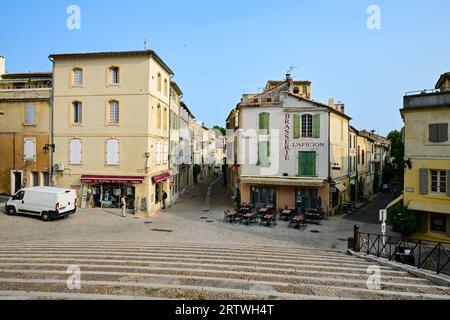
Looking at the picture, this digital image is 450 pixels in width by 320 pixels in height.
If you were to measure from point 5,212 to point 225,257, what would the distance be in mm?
16644

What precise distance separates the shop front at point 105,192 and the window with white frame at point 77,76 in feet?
22.9

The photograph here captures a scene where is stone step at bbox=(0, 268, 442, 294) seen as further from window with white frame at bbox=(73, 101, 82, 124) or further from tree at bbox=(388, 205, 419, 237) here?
window with white frame at bbox=(73, 101, 82, 124)

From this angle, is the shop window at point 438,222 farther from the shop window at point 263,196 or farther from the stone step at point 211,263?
the shop window at point 263,196

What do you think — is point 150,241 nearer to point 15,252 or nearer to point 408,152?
point 15,252

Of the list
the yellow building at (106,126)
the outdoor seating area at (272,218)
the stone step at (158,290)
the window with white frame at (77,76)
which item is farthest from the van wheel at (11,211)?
the stone step at (158,290)

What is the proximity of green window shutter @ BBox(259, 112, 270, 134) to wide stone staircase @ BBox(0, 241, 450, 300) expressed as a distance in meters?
14.1

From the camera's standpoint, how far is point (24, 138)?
24.9m

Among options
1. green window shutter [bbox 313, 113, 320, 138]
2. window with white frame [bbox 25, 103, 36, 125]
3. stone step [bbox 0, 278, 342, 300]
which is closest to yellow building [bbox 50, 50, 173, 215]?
window with white frame [bbox 25, 103, 36, 125]

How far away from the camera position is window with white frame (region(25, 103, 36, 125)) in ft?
80.8

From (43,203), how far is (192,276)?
14.6m

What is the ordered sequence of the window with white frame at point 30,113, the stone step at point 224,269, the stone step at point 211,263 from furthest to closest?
1. the window with white frame at point 30,113
2. the stone step at point 211,263
3. the stone step at point 224,269

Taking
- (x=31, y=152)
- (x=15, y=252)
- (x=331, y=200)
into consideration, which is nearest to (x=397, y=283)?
(x=15, y=252)

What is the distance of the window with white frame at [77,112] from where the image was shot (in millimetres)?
24109

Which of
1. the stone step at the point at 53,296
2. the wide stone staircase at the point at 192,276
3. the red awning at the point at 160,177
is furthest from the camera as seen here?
the red awning at the point at 160,177
